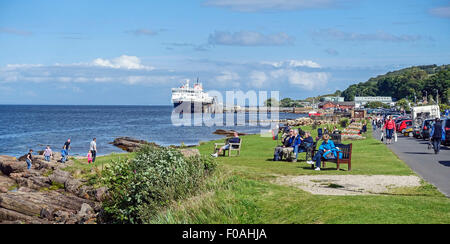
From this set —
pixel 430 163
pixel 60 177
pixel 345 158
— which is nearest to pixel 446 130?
pixel 430 163

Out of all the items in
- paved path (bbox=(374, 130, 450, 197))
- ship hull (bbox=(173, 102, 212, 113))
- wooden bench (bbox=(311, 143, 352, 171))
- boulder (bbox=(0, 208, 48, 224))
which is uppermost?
ship hull (bbox=(173, 102, 212, 113))

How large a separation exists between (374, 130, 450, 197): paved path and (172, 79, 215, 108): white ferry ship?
132m

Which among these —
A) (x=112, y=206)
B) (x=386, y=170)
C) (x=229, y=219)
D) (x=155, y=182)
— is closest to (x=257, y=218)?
(x=229, y=219)

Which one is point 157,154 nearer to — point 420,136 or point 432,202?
point 432,202

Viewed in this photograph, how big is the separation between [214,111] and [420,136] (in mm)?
136544

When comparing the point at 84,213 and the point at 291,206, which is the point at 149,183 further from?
the point at 291,206

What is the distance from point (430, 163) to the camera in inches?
704

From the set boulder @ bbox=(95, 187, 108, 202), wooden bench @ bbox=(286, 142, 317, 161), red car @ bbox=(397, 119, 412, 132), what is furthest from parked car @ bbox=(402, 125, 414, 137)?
boulder @ bbox=(95, 187, 108, 202)

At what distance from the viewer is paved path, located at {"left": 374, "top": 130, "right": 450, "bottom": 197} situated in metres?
13.4

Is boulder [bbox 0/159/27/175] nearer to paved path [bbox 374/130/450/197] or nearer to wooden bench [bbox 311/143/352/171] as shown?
wooden bench [bbox 311/143/352/171]

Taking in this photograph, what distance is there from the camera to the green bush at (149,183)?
1142cm

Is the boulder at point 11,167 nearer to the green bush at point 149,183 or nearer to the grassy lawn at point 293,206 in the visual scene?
the green bush at point 149,183

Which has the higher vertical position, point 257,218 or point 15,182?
point 257,218
